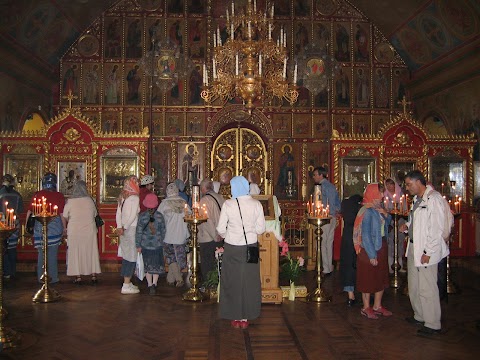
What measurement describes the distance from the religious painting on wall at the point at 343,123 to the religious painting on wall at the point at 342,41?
1721 mm

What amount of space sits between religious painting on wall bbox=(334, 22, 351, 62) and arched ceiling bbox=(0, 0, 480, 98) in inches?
29.4

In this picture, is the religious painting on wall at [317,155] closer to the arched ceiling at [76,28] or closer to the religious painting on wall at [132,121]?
the arched ceiling at [76,28]

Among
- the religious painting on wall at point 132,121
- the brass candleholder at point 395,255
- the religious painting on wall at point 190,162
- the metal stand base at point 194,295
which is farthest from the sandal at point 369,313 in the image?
the religious painting on wall at point 132,121

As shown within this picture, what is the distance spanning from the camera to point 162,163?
15.2 m

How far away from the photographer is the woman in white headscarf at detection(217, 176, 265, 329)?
19.5ft

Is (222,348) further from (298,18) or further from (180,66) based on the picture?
(298,18)

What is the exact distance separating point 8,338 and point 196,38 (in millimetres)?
11633

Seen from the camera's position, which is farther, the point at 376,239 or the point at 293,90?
the point at 293,90

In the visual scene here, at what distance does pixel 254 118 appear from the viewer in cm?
1550

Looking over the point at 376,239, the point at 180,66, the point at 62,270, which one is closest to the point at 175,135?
the point at 180,66

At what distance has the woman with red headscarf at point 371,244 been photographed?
6254mm

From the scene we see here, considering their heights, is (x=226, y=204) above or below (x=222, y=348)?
above

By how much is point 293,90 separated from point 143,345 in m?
4.73

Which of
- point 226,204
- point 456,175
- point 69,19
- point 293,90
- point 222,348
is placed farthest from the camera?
point 69,19
